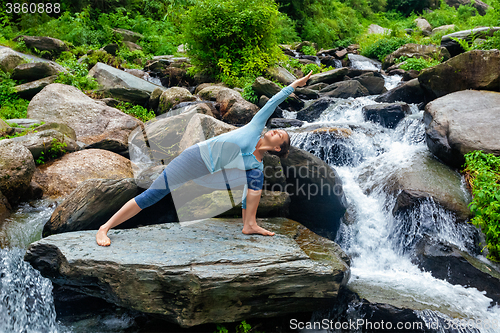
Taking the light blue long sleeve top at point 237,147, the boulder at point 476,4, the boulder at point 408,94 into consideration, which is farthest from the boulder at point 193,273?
the boulder at point 476,4

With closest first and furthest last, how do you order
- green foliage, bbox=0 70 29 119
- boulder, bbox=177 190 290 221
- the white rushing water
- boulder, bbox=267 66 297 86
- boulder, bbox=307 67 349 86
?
the white rushing water
boulder, bbox=177 190 290 221
green foliage, bbox=0 70 29 119
boulder, bbox=267 66 297 86
boulder, bbox=307 67 349 86

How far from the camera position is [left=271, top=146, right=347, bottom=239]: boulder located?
5039 millimetres

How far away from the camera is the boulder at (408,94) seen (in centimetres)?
898

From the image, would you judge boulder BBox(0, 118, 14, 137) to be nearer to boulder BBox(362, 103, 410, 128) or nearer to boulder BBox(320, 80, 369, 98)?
boulder BBox(362, 103, 410, 128)

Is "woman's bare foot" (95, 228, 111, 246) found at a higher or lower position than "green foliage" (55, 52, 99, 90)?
higher

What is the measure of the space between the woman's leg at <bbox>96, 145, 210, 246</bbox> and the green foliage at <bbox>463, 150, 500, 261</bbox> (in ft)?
12.5

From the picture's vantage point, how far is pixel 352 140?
7.02 metres

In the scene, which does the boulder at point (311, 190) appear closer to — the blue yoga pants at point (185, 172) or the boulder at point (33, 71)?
the blue yoga pants at point (185, 172)

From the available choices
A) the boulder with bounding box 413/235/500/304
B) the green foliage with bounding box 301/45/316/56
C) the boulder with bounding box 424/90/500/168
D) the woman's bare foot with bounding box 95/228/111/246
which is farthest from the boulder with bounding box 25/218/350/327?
the green foliage with bounding box 301/45/316/56

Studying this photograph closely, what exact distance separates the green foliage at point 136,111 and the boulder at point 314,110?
4219 mm

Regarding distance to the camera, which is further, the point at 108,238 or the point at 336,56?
the point at 336,56

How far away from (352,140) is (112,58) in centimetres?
1037

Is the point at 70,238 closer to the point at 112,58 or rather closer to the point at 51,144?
the point at 51,144

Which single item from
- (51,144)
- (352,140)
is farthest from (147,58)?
Answer: (352,140)
